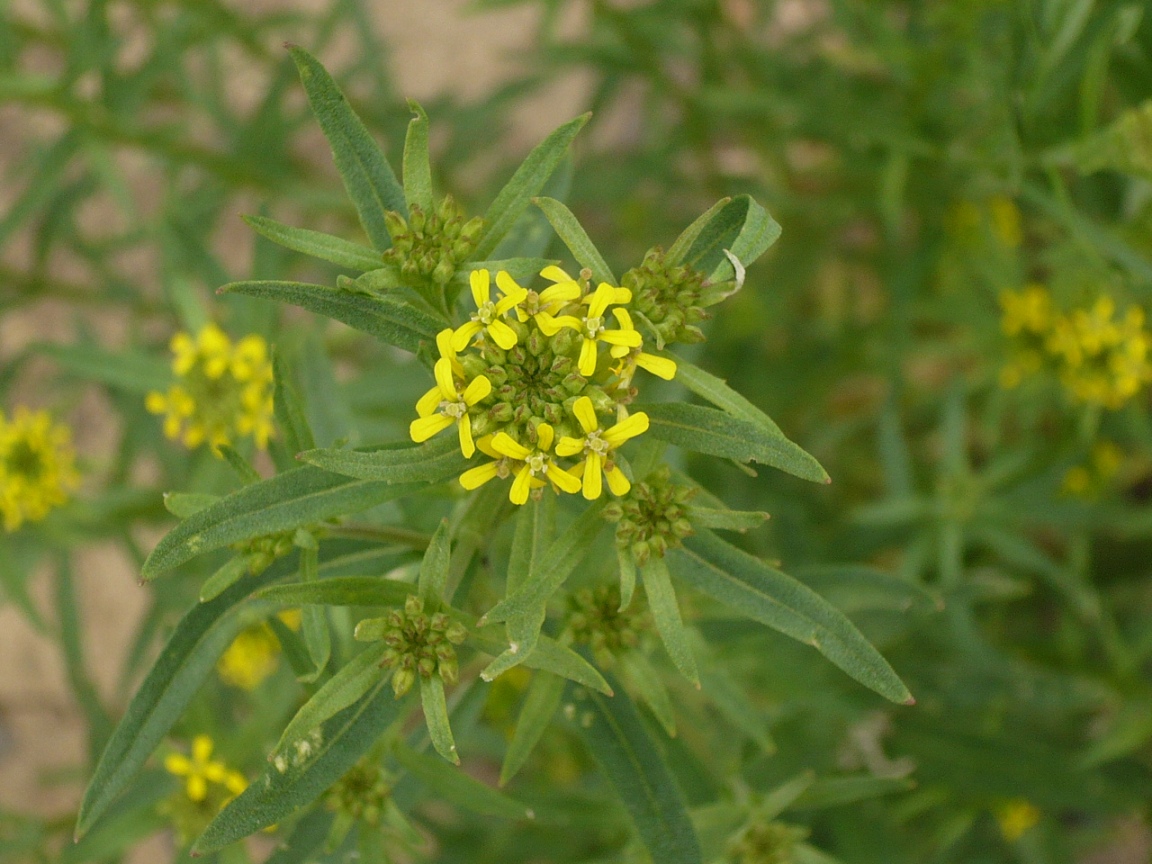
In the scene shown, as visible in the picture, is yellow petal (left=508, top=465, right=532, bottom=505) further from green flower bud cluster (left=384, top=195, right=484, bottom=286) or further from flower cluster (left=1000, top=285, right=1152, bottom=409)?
flower cluster (left=1000, top=285, right=1152, bottom=409)

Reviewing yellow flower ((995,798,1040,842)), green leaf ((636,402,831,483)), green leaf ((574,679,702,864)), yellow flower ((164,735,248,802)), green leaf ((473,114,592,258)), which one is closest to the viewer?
green leaf ((636,402,831,483))

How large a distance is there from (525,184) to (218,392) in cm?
171

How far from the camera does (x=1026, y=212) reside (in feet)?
14.9

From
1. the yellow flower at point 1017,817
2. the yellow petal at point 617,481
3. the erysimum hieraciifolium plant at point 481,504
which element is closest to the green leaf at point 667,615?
the erysimum hieraciifolium plant at point 481,504

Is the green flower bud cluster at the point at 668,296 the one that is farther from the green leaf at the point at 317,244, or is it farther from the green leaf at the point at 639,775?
the green leaf at the point at 639,775

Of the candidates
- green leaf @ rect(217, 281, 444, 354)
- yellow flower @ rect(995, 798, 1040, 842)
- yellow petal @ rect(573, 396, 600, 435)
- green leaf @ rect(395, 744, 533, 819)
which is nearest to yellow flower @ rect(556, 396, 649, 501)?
yellow petal @ rect(573, 396, 600, 435)

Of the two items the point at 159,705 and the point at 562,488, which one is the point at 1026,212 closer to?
the point at 562,488

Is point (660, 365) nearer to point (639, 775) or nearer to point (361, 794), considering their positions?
point (639, 775)

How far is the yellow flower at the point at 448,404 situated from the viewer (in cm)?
168

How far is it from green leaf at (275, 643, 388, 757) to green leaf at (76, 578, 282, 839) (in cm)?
28

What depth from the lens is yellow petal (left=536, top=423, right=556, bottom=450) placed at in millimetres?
1703

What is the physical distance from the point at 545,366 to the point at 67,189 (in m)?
3.10

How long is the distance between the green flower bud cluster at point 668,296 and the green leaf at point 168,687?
87 cm

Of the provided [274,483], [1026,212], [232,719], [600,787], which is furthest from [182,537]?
[1026,212]
